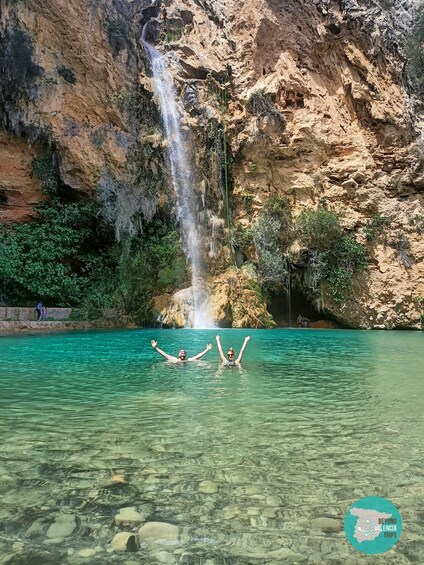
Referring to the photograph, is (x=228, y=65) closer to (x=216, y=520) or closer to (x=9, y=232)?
(x=9, y=232)

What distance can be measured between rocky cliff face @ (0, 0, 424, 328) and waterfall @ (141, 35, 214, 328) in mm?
616

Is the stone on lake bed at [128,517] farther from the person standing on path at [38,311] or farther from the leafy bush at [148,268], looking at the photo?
the leafy bush at [148,268]

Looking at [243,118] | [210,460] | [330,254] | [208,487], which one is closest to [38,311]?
[330,254]

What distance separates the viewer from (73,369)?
8.50m

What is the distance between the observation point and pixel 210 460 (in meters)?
3.69

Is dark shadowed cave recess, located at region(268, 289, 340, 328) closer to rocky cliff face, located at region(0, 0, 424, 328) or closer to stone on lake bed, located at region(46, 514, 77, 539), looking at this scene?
rocky cliff face, located at region(0, 0, 424, 328)

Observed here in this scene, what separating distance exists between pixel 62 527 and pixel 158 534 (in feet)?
1.81

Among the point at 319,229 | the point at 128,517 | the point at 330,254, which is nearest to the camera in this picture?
the point at 128,517

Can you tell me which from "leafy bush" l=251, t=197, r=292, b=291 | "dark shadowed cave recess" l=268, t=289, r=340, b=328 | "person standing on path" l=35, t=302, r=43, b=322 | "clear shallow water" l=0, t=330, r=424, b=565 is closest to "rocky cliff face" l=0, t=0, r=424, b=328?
"leafy bush" l=251, t=197, r=292, b=291

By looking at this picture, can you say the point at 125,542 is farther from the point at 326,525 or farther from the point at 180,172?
the point at 180,172

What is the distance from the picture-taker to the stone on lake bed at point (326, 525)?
2.60 metres

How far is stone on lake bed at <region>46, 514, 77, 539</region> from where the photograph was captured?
2.51 meters

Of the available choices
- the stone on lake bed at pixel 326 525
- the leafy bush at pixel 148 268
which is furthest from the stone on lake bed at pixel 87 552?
the leafy bush at pixel 148 268

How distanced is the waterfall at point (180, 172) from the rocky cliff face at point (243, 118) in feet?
2.02
